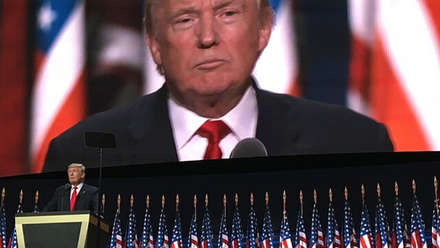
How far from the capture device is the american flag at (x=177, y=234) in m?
12.0

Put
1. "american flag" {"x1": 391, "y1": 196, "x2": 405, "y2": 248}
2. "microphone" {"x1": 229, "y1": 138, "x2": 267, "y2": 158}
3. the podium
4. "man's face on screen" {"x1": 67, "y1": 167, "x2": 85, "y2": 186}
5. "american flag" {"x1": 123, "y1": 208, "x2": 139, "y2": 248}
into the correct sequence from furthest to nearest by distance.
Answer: "american flag" {"x1": 123, "y1": 208, "x2": 139, "y2": 248} < "american flag" {"x1": 391, "y1": 196, "x2": 405, "y2": 248} < "microphone" {"x1": 229, "y1": 138, "x2": 267, "y2": 158} < "man's face on screen" {"x1": 67, "y1": 167, "x2": 85, "y2": 186} < the podium

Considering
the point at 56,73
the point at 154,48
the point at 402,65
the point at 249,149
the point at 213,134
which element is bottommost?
the point at 249,149

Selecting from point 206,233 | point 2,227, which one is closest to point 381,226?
point 206,233

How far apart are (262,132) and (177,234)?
1.72 metres

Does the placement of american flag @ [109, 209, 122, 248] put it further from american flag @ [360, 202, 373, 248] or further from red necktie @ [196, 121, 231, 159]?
american flag @ [360, 202, 373, 248]

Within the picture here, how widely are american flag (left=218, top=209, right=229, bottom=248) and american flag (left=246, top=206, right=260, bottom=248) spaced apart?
0.86ft

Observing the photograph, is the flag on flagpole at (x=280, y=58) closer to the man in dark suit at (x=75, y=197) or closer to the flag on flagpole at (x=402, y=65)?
the flag on flagpole at (x=402, y=65)

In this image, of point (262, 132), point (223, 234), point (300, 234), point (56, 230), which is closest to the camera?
point (56, 230)

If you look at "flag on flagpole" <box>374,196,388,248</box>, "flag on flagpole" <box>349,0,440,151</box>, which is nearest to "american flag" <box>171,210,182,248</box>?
"flag on flagpole" <box>374,196,388,248</box>

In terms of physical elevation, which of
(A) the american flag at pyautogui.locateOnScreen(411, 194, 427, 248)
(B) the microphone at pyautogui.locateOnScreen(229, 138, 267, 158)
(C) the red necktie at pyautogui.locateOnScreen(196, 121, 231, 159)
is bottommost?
(A) the american flag at pyautogui.locateOnScreen(411, 194, 427, 248)

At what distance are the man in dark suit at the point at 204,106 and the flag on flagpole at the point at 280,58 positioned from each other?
0.08 metres

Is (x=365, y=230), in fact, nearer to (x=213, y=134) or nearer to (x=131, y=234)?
(x=213, y=134)

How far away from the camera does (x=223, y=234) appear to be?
11953mm

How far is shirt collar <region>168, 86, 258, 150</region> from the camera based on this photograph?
38.5 feet
